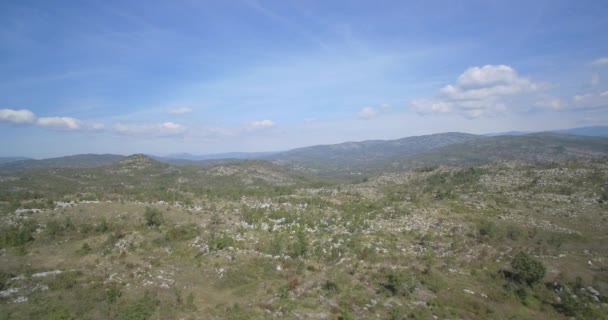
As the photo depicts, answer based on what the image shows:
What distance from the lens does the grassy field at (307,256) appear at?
52.3 ft

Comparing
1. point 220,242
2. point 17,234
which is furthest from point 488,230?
point 17,234

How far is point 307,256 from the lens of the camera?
75.3 feet

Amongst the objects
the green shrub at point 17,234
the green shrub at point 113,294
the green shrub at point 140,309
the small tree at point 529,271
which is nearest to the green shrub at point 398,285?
the small tree at point 529,271

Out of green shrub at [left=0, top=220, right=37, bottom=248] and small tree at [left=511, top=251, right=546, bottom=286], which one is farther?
green shrub at [left=0, top=220, right=37, bottom=248]

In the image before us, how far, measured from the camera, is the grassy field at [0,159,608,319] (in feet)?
52.3

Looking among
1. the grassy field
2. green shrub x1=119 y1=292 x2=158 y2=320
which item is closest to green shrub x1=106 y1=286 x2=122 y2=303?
the grassy field

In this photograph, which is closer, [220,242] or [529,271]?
[529,271]

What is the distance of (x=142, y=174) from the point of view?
10469cm

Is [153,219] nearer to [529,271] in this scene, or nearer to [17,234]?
[17,234]

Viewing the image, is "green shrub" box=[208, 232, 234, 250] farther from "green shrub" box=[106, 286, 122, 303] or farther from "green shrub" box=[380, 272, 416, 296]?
"green shrub" box=[380, 272, 416, 296]

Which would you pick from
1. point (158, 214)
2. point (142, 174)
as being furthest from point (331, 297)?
point (142, 174)

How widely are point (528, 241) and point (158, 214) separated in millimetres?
30715

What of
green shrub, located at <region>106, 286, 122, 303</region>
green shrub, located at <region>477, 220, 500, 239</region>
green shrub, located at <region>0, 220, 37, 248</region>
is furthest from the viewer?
green shrub, located at <region>477, 220, 500, 239</region>

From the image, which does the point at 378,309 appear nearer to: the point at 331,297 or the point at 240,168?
the point at 331,297
